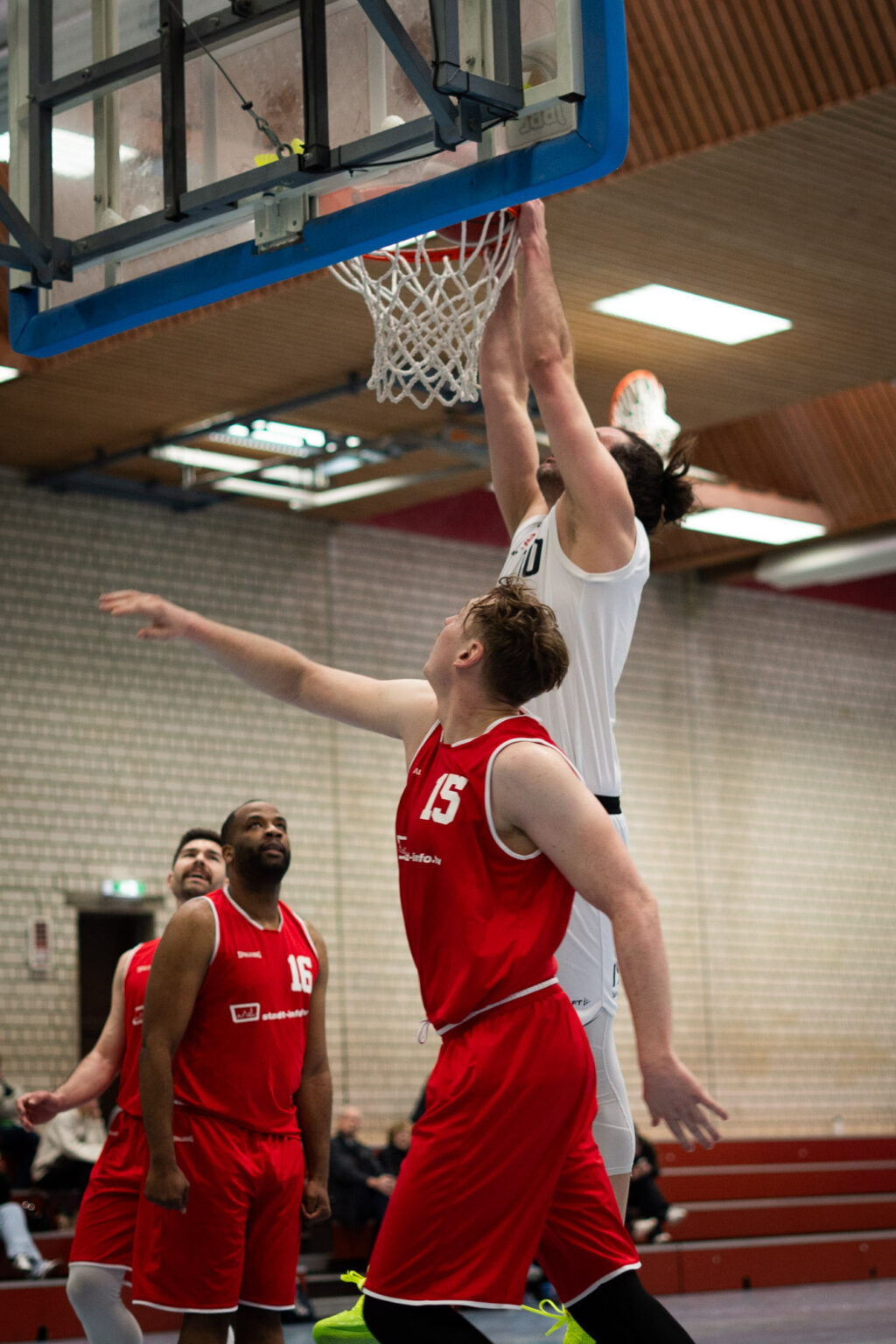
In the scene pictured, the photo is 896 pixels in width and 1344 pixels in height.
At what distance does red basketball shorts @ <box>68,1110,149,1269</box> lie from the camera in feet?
19.4

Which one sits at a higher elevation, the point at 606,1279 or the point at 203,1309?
the point at 606,1279

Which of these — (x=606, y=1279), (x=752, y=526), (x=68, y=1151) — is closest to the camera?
(x=606, y=1279)

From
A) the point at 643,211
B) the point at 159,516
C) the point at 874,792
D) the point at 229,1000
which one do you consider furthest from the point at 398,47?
the point at 874,792

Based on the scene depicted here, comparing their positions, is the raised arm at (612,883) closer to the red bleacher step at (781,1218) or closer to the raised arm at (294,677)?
the raised arm at (294,677)

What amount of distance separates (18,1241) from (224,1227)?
5.86 metres

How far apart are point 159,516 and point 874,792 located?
9.70m

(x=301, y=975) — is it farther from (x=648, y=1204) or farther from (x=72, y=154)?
(x=648, y=1204)

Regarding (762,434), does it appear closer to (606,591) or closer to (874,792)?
(874,792)

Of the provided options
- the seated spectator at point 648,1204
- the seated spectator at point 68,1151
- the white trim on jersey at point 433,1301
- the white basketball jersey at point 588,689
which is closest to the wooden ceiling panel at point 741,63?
the white basketball jersey at point 588,689

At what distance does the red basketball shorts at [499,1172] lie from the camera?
11.3 ft

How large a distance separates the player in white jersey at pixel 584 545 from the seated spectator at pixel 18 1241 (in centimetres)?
745

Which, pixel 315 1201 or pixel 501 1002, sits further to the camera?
pixel 315 1201

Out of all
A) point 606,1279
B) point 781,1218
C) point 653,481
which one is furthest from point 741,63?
point 781,1218

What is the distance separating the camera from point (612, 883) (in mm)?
3488
